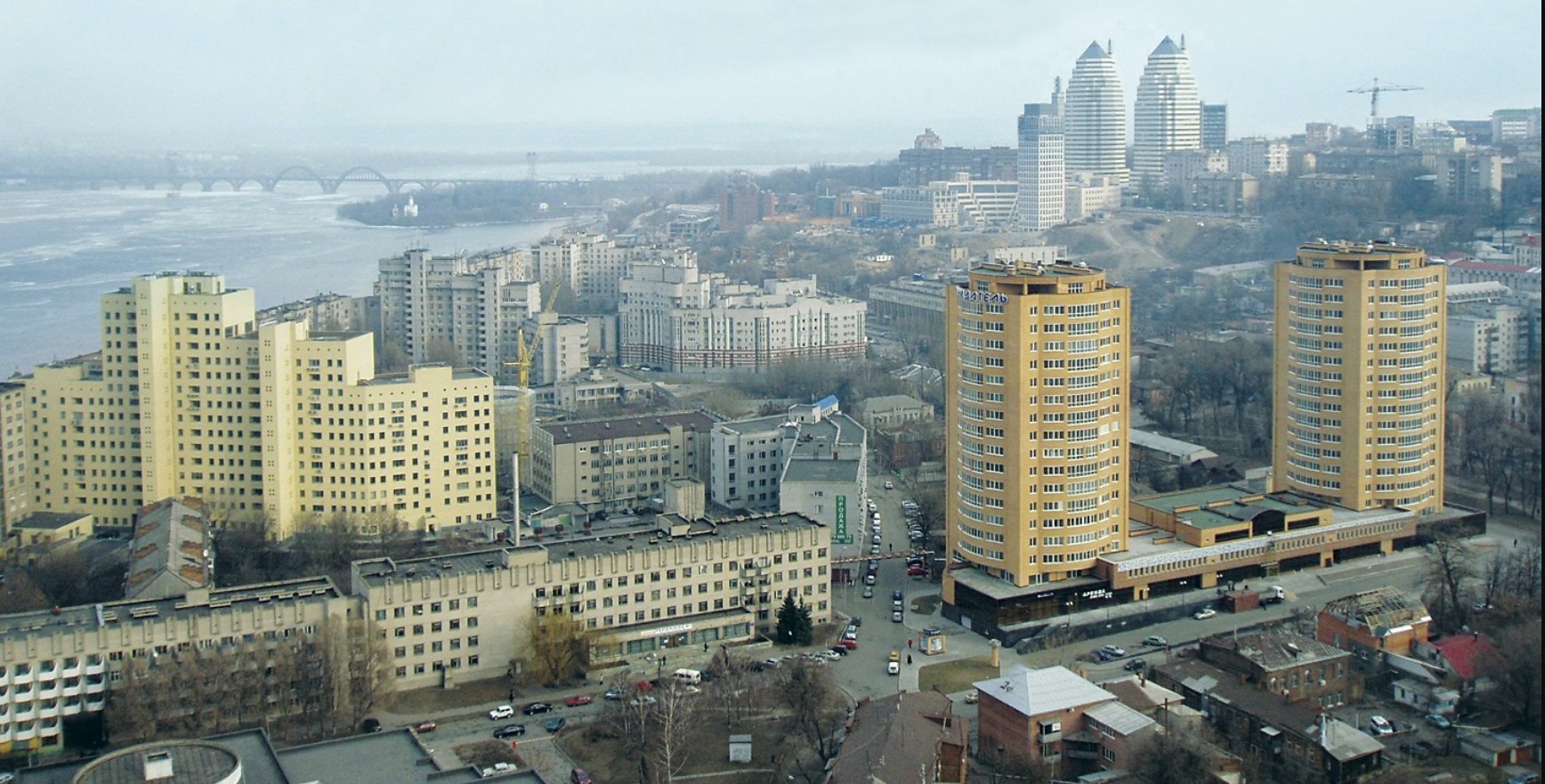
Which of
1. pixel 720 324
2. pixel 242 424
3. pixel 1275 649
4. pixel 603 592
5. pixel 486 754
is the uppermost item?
pixel 720 324

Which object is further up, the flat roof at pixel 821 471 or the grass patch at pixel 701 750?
the flat roof at pixel 821 471

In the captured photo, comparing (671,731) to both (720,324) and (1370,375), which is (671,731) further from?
(720,324)

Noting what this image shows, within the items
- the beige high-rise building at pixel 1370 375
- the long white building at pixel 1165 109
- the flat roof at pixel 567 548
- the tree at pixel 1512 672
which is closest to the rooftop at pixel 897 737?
the flat roof at pixel 567 548

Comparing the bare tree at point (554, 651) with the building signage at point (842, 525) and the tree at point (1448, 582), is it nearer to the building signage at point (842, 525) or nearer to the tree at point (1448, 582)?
the building signage at point (842, 525)

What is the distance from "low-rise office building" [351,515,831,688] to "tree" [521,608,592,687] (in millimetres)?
76

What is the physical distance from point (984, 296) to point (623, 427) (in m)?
3.70

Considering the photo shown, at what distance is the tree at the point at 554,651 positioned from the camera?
724cm

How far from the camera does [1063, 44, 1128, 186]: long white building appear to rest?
114 ft

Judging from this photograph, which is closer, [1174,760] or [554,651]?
[1174,760]

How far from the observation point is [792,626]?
7781 mm

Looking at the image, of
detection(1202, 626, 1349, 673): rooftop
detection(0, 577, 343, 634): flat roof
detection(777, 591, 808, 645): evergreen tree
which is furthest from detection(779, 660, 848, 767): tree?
detection(0, 577, 343, 634): flat roof

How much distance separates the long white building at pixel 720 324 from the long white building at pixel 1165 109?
1884cm

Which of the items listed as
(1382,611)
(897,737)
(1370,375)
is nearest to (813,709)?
(897,737)

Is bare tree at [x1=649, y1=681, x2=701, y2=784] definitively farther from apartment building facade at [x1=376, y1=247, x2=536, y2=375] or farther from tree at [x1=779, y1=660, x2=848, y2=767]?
apartment building facade at [x1=376, y1=247, x2=536, y2=375]
